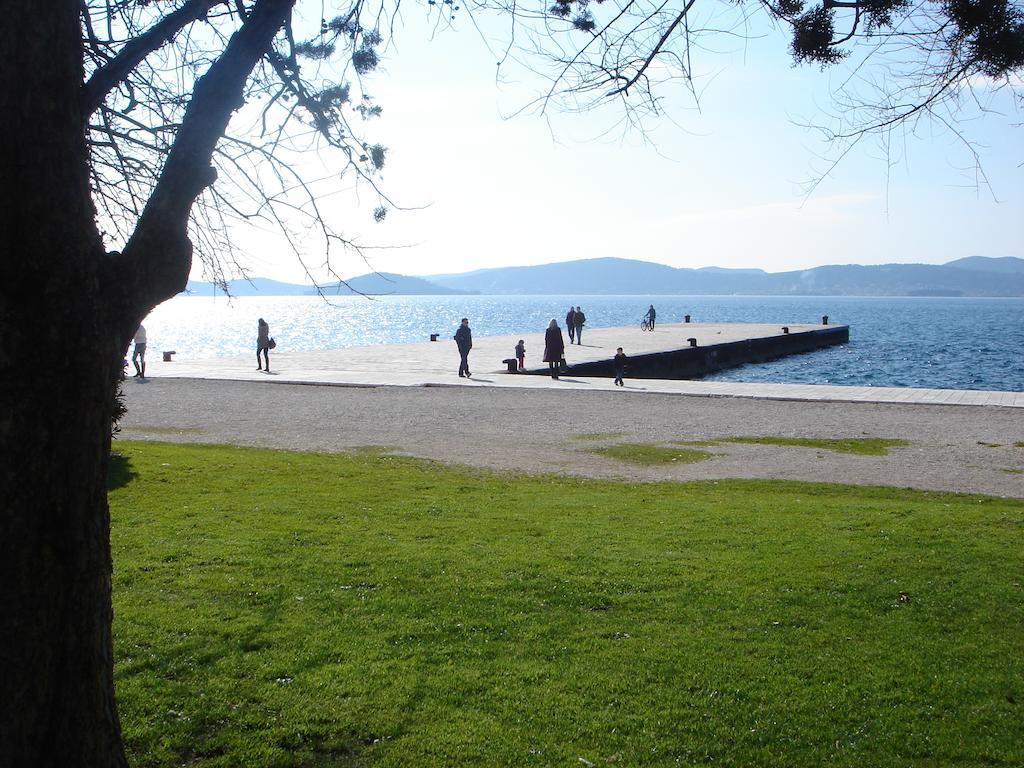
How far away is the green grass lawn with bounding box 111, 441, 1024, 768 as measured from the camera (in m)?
4.56

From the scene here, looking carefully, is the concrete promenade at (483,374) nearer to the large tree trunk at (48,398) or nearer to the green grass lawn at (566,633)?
the green grass lawn at (566,633)

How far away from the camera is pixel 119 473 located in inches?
432

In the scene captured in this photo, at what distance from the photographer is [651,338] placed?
155ft

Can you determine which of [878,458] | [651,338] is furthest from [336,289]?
[651,338]

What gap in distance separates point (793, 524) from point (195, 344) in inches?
3839

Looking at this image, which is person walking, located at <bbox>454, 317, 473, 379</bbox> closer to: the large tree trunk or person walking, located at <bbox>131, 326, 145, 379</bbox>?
person walking, located at <bbox>131, 326, 145, 379</bbox>

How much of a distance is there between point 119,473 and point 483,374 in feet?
52.8

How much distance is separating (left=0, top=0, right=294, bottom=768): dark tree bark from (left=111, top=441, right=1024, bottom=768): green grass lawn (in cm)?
133

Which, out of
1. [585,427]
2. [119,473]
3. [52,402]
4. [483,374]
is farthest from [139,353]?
[52,402]

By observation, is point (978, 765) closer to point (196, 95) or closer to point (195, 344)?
point (196, 95)

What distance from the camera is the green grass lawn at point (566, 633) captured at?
4.56m

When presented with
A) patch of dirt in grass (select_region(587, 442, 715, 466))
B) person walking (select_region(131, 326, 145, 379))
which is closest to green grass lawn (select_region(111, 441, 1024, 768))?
patch of dirt in grass (select_region(587, 442, 715, 466))

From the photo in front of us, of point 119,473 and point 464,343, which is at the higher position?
point 464,343

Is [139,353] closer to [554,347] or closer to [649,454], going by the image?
[554,347]
